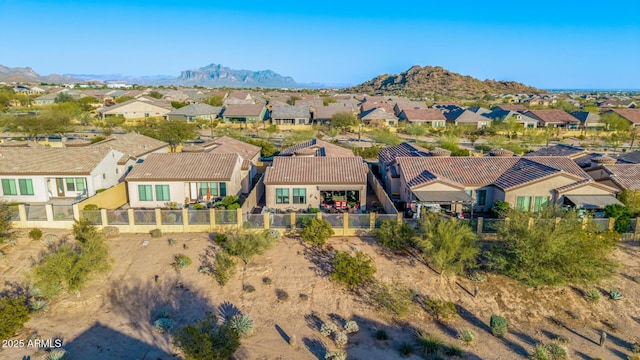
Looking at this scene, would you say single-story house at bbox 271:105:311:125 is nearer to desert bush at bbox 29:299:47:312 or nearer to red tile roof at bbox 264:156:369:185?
red tile roof at bbox 264:156:369:185

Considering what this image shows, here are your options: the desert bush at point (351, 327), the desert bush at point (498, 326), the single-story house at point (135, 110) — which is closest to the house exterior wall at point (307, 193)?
the desert bush at point (351, 327)

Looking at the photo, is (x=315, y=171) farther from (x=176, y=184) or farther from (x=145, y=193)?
(x=145, y=193)

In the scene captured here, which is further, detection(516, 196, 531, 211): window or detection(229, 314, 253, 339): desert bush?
detection(516, 196, 531, 211): window

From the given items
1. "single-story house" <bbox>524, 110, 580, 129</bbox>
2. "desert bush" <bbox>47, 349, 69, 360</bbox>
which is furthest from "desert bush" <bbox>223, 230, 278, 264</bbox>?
"single-story house" <bbox>524, 110, 580, 129</bbox>

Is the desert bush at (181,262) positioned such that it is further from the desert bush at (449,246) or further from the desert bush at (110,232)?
the desert bush at (449,246)

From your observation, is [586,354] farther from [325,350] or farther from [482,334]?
[325,350]

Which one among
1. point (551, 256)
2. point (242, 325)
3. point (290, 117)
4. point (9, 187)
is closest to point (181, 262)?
point (242, 325)
